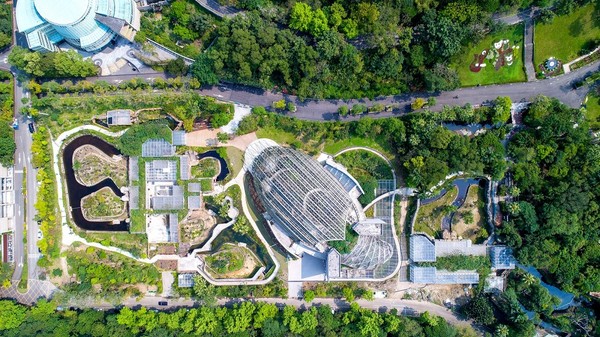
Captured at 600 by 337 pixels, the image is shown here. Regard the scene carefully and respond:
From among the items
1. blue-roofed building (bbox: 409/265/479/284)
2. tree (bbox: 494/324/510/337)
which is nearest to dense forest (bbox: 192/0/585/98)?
blue-roofed building (bbox: 409/265/479/284)

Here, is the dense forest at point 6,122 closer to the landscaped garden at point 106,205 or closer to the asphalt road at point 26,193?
the asphalt road at point 26,193

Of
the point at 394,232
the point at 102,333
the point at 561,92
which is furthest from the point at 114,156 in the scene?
the point at 561,92

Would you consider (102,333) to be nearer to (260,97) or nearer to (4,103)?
(4,103)

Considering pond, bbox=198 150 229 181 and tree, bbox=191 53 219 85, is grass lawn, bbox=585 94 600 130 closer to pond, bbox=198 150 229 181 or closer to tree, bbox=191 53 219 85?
pond, bbox=198 150 229 181

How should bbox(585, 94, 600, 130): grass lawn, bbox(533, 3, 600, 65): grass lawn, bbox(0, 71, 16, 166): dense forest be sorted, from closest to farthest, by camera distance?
bbox(533, 3, 600, 65): grass lawn → bbox(585, 94, 600, 130): grass lawn → bbox(0, 71, 16, 166): dense forest

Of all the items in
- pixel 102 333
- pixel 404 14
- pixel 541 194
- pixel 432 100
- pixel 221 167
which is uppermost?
pixel 404 14

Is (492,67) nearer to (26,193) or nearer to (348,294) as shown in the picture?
(348,294)

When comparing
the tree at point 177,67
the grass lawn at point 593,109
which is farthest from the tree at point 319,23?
the grass lawn at point 593,109
